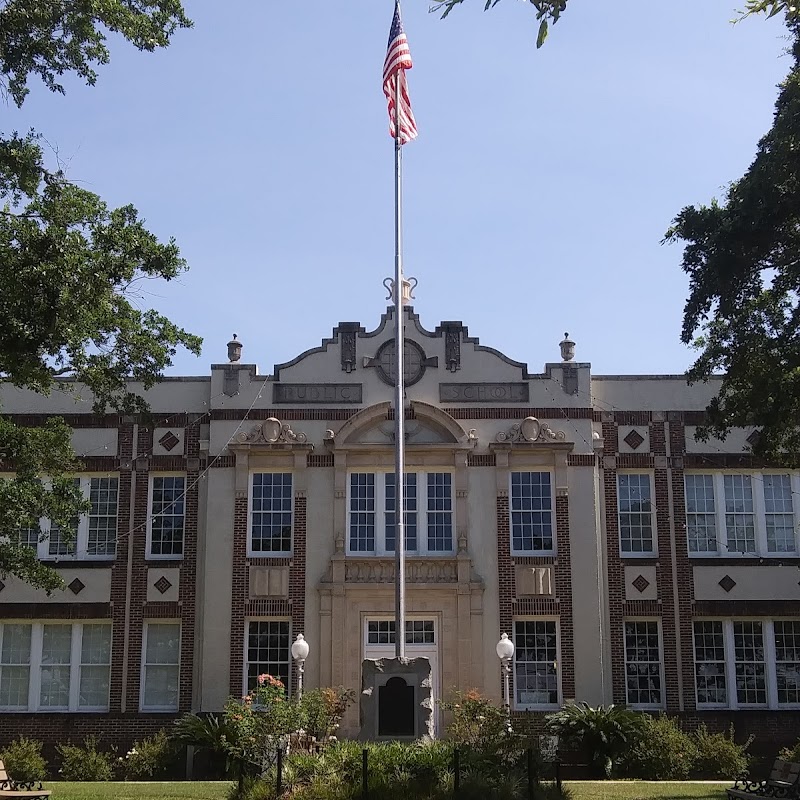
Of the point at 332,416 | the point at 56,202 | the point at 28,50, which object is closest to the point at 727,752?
the point at 332,416

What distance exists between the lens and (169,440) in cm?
3008

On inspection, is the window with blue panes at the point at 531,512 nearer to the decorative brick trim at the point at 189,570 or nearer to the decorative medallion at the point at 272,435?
the decorative medallion at the point at 272,435

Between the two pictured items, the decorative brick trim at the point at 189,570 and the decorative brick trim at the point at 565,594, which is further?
the decorative brick trim at the point at 189,570

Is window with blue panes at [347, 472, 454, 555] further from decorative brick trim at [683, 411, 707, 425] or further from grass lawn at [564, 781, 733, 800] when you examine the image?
grass lawn at [564, 781, 733, 800]

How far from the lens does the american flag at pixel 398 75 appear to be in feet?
84.5

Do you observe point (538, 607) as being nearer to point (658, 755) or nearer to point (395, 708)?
point (658, 755)

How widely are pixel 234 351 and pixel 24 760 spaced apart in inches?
404

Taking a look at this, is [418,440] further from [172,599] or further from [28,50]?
[28,50]

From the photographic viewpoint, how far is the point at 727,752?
26.0 metres

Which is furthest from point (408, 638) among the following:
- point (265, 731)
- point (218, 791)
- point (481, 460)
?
point (265, 731)

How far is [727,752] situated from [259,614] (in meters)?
10.6

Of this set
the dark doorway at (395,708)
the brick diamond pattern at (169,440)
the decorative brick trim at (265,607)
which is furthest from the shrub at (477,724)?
the brick diamond pattern at (169,440)

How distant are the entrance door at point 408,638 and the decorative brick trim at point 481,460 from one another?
12.2 ft

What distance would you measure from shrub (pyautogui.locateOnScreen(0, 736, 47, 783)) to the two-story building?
1.16m
